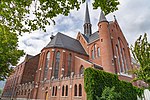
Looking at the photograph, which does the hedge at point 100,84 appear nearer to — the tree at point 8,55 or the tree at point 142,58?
the tree at point 142,58

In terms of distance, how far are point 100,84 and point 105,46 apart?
15648 mm

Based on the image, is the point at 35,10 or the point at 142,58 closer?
the point at 35,10

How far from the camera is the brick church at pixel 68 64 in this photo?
24.0 metres

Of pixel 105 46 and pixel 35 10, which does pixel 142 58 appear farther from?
pixel 105 46

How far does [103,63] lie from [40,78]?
49.7ft

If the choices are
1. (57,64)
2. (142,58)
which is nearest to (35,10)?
(142,58)

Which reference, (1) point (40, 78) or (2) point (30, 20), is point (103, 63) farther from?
(2) point (30, 20)

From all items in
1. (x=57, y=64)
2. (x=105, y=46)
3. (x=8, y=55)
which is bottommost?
(x=8, y=55)

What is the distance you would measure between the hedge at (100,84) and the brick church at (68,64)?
5600 mm

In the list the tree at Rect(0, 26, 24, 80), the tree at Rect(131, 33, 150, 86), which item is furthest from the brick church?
the tree at Rect(131, 33, 150, 86)

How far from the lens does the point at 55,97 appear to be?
22906 millimetres

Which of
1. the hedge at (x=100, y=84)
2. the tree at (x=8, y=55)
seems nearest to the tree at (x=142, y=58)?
the hedge at (x=100, y=84)

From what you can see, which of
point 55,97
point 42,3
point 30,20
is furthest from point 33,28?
point 55,97

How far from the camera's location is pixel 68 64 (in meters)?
31.0
